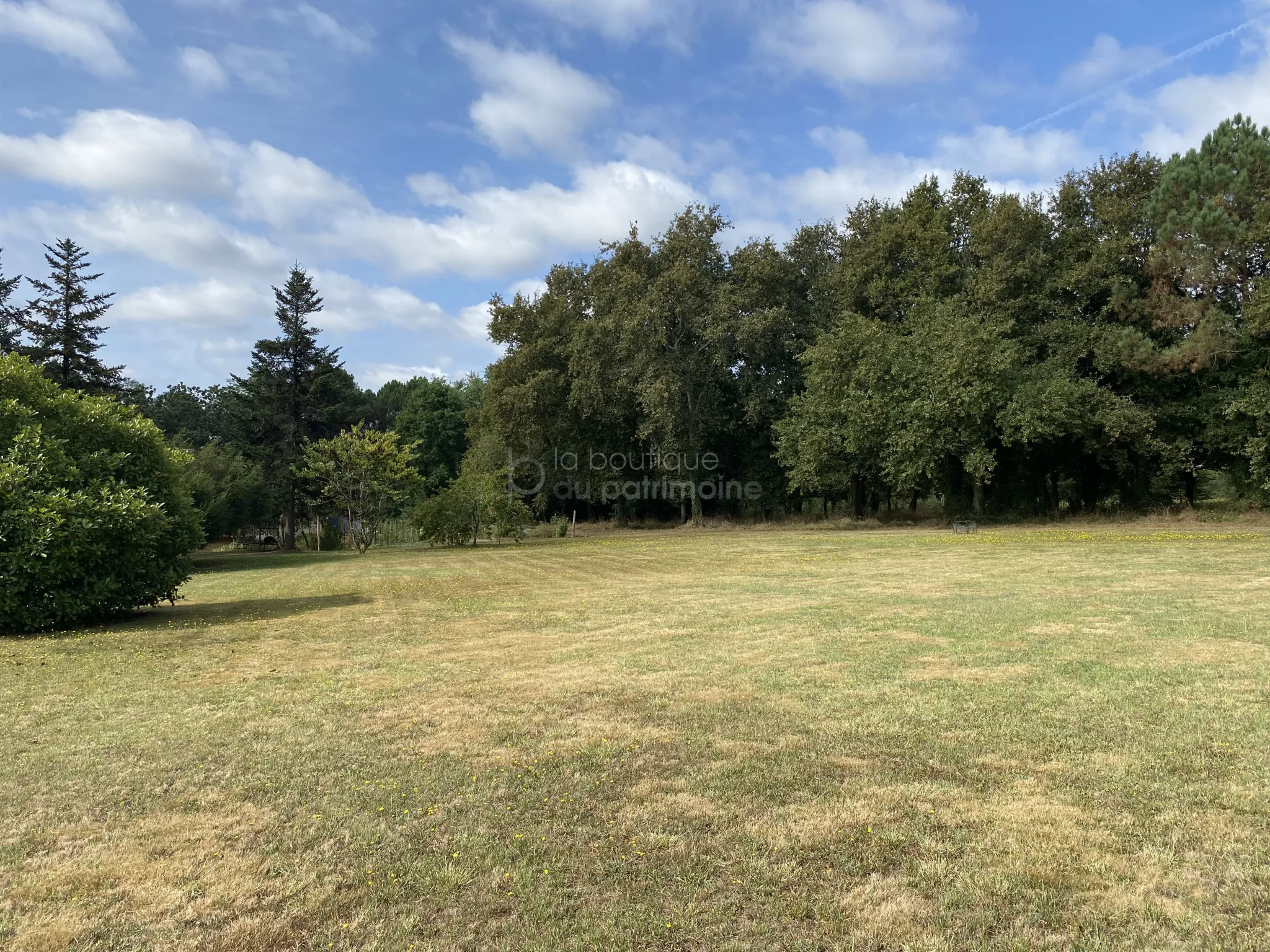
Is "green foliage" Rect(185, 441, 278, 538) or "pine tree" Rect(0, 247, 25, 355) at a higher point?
"pine tree" Rect(0, 247, 25, 355)

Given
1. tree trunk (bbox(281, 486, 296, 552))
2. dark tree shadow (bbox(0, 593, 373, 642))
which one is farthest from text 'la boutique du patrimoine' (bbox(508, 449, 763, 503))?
dark tree shadow (bbox(0, 593, 373, 642))

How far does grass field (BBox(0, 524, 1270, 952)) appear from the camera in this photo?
2.96 m

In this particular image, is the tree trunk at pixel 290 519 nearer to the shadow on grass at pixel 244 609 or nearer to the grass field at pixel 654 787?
the shadow on grass at pixel 244 609

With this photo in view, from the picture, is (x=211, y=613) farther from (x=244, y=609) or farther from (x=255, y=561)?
(x=255, y=561)

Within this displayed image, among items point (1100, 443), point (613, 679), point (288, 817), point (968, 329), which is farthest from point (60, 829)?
point (1100, 443)

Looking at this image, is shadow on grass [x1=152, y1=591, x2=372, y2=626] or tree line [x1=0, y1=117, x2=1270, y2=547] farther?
tree line [x1=0, y1=117, x2=1270, y2=547]

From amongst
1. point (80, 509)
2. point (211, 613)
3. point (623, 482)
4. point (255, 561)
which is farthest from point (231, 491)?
point (80, 509)

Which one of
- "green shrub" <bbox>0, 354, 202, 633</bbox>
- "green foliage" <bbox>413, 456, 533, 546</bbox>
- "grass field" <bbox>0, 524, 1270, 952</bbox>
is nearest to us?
"grass field" <bbox>0, 524, 1270, 952</bbox>

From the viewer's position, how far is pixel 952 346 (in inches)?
1165

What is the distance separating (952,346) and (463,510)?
2131 centimetres

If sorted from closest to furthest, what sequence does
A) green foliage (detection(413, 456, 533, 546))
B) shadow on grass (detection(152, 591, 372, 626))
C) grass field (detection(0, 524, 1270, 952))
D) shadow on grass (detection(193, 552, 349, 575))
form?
grass field (detection(0, 524, 1270, 952))
shadow on grass (detection(152, 591, 372, 626))
shadow on grass (detection(193, 552, 349, 575))
green foliage (detection(413, 456, 533, 546))

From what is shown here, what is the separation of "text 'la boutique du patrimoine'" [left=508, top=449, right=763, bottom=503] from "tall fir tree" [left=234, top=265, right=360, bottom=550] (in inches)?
433

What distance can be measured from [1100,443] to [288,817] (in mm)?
34404

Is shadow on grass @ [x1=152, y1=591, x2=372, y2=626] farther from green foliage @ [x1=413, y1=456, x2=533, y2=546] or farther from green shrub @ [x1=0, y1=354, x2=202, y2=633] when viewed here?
green foliage @ [x1=413, y1=456, x2=533, y2=546]
